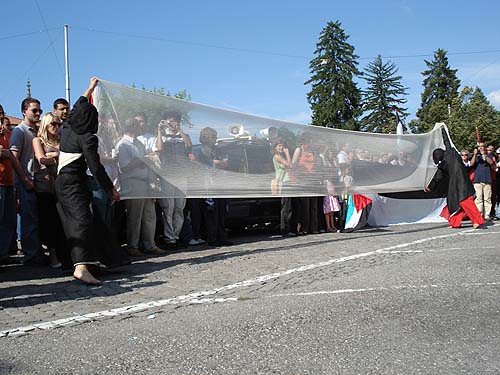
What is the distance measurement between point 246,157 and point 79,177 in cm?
319

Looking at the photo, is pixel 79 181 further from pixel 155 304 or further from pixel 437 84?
pixel 437 84

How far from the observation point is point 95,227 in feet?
21.1

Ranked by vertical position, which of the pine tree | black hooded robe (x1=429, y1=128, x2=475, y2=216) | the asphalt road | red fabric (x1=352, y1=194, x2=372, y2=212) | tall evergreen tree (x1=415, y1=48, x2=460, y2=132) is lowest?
the asphalt road

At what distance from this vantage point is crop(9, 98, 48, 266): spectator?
726 cm

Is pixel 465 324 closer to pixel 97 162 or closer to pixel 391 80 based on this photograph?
pixel 97 162

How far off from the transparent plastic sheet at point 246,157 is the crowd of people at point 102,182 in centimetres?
3

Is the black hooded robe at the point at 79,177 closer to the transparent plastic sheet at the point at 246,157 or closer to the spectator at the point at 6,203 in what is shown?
the transparent plastic sheet at the point at 246,157

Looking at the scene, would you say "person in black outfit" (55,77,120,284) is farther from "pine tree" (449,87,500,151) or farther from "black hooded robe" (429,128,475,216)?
"pine tree" (449,87,500,151)

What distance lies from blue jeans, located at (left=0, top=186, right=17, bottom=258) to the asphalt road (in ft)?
1.36

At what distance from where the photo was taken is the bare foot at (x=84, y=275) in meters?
5.96

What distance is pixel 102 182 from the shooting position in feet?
19.9

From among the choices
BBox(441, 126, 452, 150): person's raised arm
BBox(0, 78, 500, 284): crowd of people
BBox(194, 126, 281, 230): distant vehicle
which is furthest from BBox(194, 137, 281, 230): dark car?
BBox(441, 126, 452, 150): person's raised arm

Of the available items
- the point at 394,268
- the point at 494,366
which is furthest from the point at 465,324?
the point at 394,268

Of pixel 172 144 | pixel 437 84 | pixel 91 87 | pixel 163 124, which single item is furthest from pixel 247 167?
pixel 437 84
